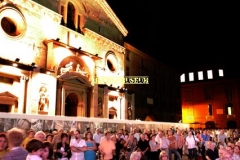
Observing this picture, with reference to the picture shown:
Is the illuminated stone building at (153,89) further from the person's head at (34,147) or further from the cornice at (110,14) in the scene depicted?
the person's head at (34,147)

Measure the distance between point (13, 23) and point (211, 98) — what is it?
39.8 m

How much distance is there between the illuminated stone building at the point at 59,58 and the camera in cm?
1578

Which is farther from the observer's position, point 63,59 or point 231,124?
point 231,124

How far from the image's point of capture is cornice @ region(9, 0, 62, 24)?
16666mm

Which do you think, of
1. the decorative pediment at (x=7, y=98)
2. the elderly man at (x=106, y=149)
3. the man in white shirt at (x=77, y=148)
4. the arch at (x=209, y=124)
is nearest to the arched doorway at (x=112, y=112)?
the decorative pediment at (x=7, y=98)

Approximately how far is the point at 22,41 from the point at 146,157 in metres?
11.2

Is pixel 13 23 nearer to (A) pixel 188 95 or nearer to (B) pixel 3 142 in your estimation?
(B) pixel 3 142

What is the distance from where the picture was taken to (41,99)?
54.9ft

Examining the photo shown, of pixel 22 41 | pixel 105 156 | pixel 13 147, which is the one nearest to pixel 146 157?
pixel 105 156

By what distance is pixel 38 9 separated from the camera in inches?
701

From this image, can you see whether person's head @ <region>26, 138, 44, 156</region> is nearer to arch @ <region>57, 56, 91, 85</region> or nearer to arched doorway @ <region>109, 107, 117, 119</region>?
arch @ <region>57, 56, 91, 85</region>

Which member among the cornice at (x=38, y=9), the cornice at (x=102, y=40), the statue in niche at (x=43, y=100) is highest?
the cornice at (x=38, y=9)

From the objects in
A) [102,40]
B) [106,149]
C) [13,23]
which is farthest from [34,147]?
[102,40]

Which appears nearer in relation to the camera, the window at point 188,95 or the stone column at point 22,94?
the stone column at point 22,94
